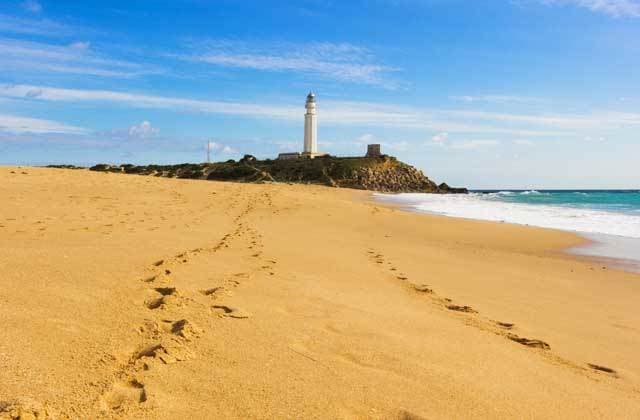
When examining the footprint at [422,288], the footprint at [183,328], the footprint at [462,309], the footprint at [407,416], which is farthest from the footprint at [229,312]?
the footprint at [422,288]

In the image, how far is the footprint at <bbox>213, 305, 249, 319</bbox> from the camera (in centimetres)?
363

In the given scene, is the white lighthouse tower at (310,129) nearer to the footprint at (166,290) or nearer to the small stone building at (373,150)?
the small stone building at (373,150)

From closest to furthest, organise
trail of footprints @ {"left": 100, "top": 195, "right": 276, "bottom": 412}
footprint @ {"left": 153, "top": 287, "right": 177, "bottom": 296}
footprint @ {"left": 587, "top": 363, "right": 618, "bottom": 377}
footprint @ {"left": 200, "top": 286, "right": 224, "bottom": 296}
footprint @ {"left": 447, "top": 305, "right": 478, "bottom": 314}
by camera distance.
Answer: trail of footprints @ {"left": 100, "top": 195, "right": 276, "bottom": 412}
footprint @ {"left": 587, "top": 363, "right": 618, "bottom": 377}
footprint @ {"left": 153, "top": 287, "right": 177, "bottom": 296}
footprint @ {"left": 200, "top": 286, "right": 224, "bottom": 296}
footprint @ {"left": 447, "top": 305, "right": 478, "bottom": 314}

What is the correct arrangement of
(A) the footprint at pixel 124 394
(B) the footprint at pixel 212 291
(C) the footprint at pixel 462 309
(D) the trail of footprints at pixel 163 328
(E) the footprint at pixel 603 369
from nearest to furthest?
1. (A) the footprint at pixel 124 394
2. (D) the trail of footprints at pixel 163 328
3. (E) the footprint at pixel 603 369
4. (B) the footprint at pixel 212 291
5. (C) the footprint at pixel 462 309

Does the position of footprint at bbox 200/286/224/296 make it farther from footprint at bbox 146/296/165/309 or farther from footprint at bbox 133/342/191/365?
footprint at bbox 133/342/191/365

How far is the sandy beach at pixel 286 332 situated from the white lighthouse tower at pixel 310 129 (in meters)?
67.1

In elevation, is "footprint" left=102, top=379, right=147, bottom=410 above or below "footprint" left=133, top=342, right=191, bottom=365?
below

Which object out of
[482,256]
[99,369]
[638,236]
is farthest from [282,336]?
[638,236]

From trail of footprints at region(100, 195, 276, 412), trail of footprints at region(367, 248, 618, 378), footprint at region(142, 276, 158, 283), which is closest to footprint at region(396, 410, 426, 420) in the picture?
trail of footprints at region(100, 195, 276, 412)

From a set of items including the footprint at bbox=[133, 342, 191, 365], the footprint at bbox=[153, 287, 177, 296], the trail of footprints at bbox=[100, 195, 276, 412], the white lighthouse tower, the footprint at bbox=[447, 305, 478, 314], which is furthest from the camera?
the white lighthouse tower

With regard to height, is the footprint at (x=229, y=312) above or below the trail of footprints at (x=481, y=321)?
above

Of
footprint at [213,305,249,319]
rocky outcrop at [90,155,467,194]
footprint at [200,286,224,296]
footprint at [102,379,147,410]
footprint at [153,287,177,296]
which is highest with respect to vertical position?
rocky outcrop at [90,155,467,194]

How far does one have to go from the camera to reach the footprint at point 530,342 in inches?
158

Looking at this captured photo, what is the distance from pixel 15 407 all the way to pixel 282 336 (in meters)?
1.67
